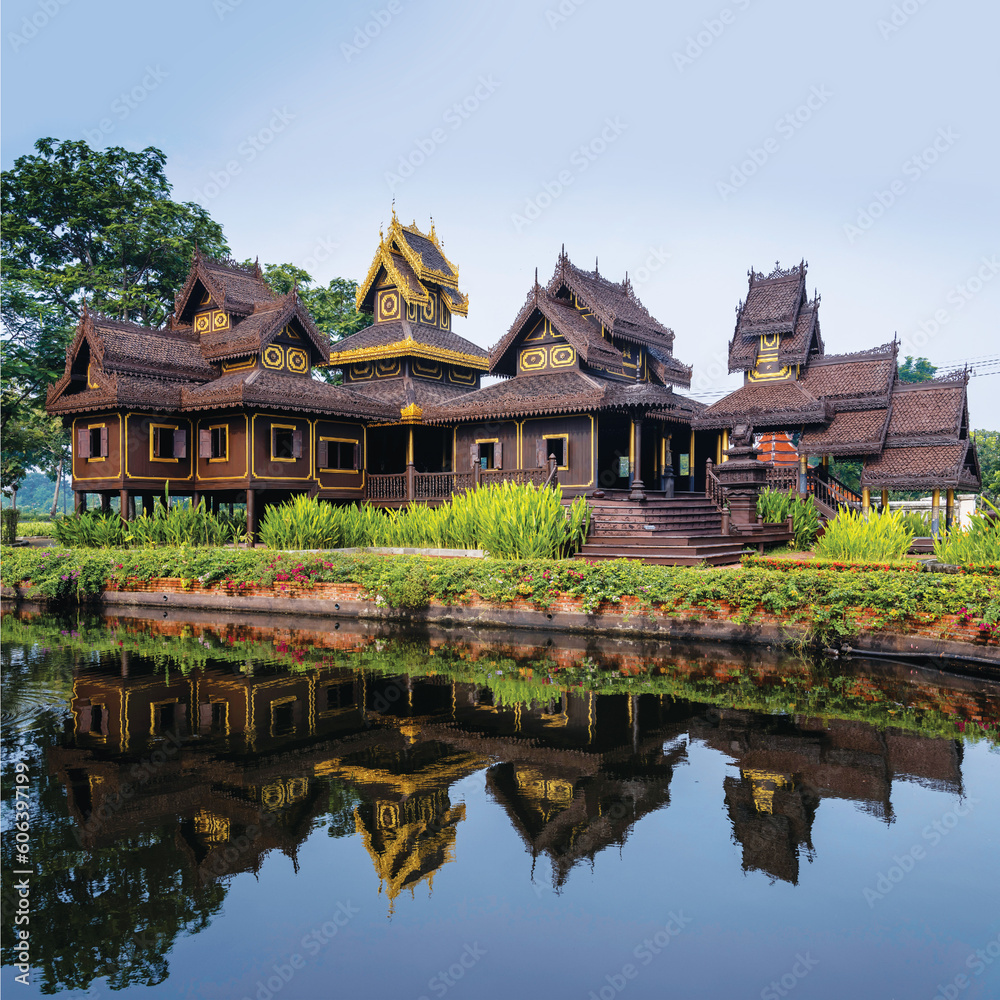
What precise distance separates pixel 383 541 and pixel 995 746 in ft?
52.9

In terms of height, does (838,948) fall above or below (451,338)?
below

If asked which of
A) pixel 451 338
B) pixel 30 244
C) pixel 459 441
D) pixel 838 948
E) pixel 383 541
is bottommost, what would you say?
pixel 838 948

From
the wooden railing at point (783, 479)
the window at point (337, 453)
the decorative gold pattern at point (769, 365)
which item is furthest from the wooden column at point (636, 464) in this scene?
the window at point (337, 453)

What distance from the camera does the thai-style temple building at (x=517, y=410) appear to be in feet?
80.1

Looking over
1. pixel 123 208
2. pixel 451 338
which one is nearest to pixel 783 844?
pixel 451 338

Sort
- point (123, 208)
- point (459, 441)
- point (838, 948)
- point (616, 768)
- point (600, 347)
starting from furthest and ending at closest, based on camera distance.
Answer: point (123, 208), point (459, 441), point (600, 347), point (616, 768), point (838, 948)

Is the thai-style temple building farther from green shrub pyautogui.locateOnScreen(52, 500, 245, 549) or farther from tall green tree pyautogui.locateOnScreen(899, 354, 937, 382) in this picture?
tall green tree pyautogui.locateOnScreen(899, 354, 937, 382)

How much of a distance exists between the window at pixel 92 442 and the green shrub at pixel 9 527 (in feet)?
26.7

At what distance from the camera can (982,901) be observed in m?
4.86

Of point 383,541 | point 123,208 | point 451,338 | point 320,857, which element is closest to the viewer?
point 320,857

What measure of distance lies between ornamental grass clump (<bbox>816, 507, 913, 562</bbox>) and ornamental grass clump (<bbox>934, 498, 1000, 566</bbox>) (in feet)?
3.22

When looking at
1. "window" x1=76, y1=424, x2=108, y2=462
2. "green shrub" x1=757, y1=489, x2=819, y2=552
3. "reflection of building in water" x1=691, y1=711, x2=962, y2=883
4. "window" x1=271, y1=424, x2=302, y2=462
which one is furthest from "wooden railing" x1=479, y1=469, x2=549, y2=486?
"reflection of building in water" x1=691, y1=711, x2=962, y2=883

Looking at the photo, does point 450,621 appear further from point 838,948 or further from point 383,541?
point 838,948

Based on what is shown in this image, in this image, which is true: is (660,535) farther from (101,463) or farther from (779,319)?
(101,463)
